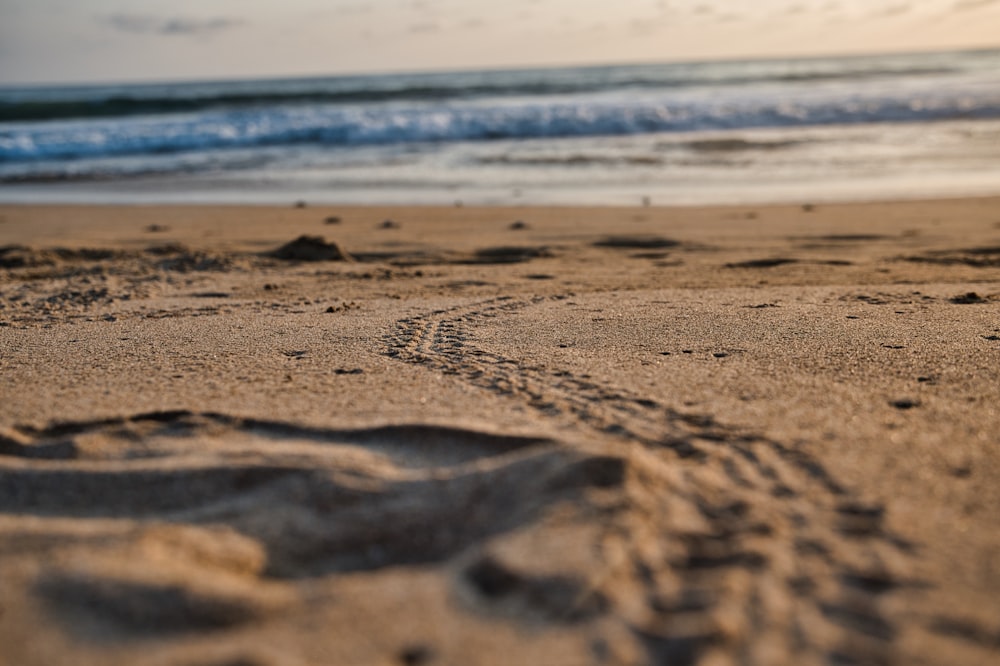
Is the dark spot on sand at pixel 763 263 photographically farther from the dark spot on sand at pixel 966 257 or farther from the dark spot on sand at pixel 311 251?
the dark spot on sand at pixel 311 251

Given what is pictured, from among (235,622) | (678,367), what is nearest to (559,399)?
(678,367)

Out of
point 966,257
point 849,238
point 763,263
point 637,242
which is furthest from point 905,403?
point 849,238

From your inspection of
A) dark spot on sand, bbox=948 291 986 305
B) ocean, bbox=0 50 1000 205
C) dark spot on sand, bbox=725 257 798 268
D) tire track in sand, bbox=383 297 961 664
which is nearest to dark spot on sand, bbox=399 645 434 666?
tire track in sand, bbox=383 297 961 664

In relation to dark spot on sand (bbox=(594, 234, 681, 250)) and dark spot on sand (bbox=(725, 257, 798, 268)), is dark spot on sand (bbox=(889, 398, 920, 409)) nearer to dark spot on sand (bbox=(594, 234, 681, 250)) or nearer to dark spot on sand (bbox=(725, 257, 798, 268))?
dark spot on sand (bbox=(725, 257, 798, 268))

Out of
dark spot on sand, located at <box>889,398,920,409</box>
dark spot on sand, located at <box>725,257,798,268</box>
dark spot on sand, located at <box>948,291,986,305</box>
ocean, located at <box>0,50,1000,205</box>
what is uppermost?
ocean, located at <box>0,50,1000,205</box>

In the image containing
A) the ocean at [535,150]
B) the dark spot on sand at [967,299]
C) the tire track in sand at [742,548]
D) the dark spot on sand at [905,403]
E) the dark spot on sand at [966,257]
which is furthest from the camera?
the ocean at [535,150]

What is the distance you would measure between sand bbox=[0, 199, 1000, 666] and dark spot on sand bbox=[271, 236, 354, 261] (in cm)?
121

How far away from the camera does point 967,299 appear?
3781 millimetres

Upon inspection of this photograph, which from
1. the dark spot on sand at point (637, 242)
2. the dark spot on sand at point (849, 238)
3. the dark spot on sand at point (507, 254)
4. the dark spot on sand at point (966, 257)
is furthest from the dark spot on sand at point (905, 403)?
the dark spot on sand at point (849, 238)

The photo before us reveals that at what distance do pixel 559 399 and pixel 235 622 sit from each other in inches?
49.1

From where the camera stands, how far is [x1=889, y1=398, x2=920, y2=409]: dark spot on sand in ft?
7.86

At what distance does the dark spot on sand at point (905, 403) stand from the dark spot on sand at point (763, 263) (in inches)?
106

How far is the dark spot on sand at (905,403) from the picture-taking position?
239cm

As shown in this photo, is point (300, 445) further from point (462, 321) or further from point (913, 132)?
point (913, 132)
